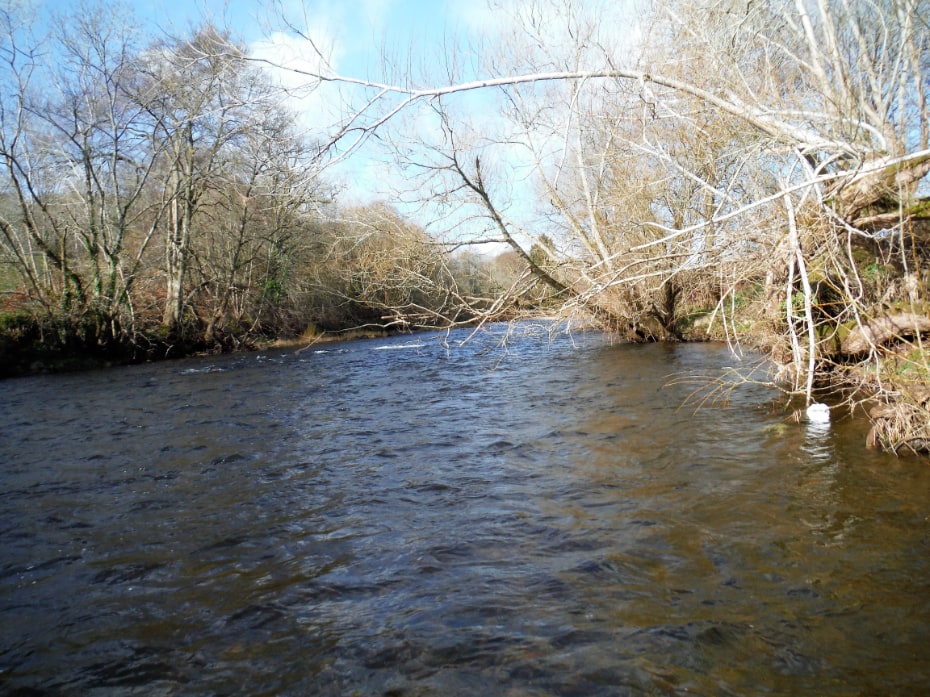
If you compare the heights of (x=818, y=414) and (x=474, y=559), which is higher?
(x=818, y=414)

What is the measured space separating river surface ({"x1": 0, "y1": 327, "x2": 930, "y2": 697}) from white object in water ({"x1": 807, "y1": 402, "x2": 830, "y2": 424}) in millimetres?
154

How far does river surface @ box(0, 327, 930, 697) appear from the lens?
2.85 meters

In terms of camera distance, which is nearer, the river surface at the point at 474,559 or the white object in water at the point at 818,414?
the river surface at the point at 474,559

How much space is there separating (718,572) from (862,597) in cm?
72

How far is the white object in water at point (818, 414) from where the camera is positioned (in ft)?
22.3

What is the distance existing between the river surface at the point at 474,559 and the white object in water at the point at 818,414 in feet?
0.50

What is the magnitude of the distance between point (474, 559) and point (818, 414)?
193 inches

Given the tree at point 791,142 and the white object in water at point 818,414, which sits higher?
the tree at point 791,142

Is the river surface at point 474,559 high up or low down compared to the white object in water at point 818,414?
A: down

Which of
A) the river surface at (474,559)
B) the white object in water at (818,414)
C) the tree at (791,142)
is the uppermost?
the tree at (791,142)

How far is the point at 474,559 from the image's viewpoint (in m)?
3.95

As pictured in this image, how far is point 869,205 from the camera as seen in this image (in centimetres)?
703

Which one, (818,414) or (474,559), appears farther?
(818,414)

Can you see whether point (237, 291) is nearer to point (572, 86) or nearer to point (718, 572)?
point (572, 86)
